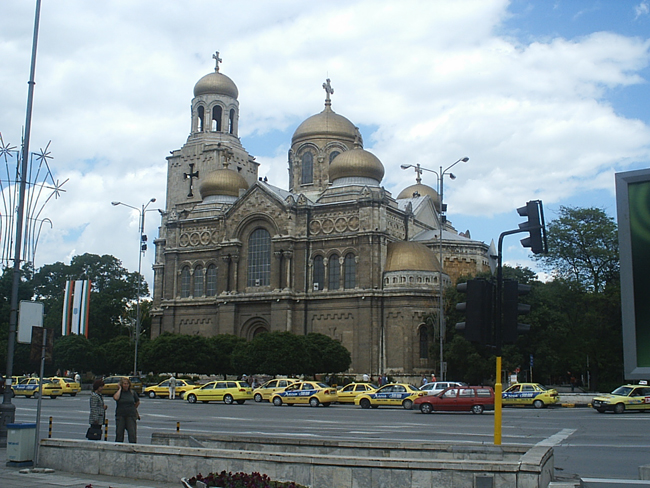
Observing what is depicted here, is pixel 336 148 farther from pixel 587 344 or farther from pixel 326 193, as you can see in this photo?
pixel 587 344

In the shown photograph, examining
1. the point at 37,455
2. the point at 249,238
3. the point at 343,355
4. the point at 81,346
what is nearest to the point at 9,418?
the point at 37,455

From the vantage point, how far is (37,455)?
1415 cm

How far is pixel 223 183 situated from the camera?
68.6 meters

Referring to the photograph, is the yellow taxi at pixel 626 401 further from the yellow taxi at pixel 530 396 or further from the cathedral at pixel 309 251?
the cathedral at pixel 309 251

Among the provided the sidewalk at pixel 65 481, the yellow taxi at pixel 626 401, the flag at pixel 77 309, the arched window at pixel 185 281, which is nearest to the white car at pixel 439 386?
the yellow taxi at pixel 626 401

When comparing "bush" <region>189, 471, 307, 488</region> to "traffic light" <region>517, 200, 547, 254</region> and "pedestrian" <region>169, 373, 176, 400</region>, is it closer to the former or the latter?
"traffic light" <region>517, 200, 547, 254</region>

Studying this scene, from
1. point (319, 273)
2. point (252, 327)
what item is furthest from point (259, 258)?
point (252, 327)

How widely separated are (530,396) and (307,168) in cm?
3848

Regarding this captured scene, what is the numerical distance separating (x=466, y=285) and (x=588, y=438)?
1046cm

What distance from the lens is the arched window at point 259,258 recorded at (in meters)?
62.3

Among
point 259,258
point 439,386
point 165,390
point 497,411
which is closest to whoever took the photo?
point 497,411

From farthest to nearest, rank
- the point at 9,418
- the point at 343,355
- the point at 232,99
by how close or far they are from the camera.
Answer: the point at 232,99 → the point at 343,355 → the point at 9,418

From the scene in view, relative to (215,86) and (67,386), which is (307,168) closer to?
(215,86)

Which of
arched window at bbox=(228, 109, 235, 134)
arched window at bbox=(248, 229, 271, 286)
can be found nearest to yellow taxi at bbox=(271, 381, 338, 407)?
arched window at bbox=(248, 229, 271, 286)
